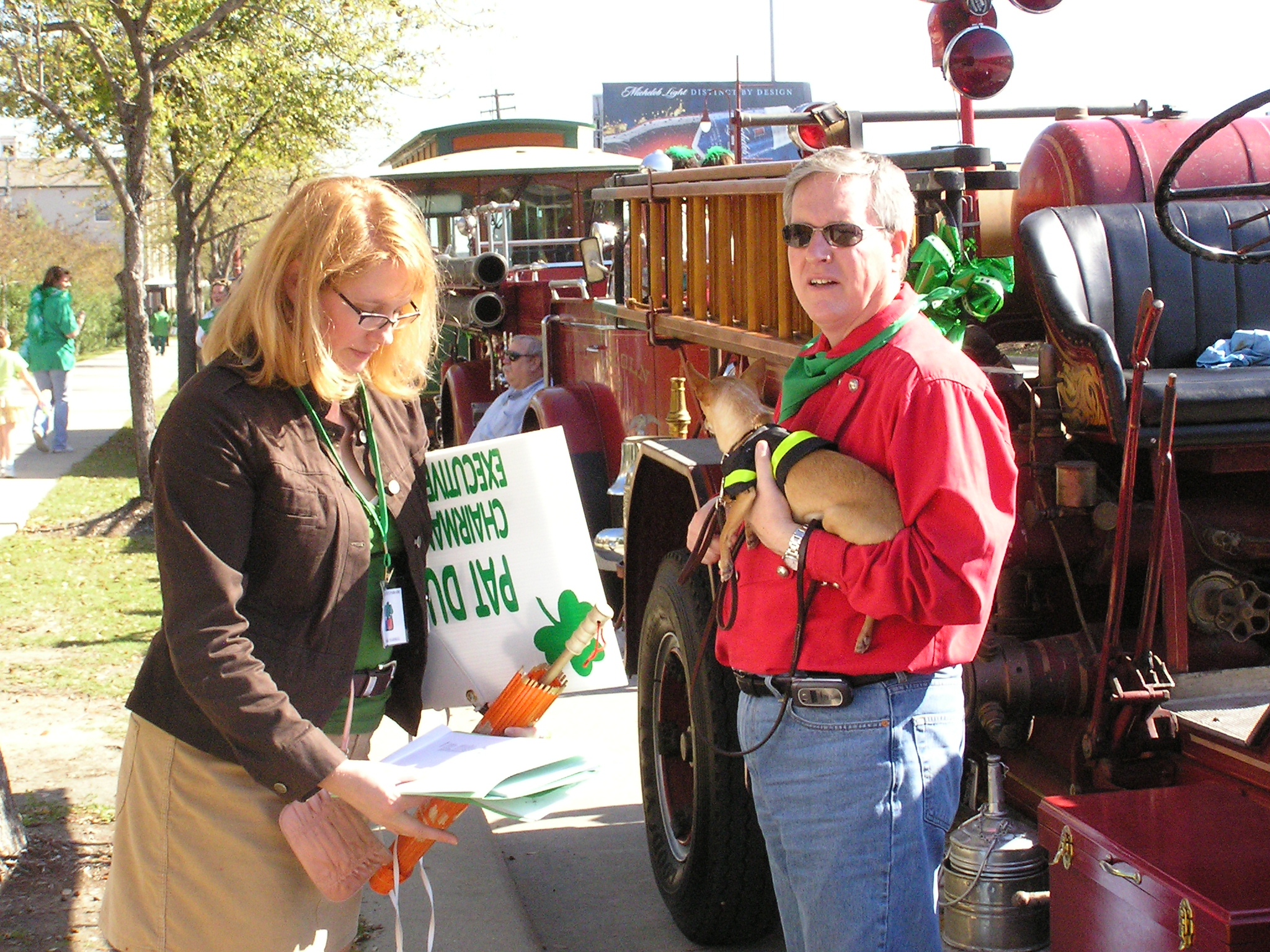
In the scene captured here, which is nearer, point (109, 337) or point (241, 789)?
point (241, 789)

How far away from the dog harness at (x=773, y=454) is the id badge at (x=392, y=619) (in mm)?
596

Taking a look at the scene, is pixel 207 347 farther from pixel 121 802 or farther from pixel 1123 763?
pixel 1123 763

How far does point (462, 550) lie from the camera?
238cm

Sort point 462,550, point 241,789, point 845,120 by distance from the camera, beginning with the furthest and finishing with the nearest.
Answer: point 845,120, point 462,550, point 241,789

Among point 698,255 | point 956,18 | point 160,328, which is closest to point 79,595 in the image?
point 698,255

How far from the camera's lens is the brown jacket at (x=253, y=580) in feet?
6.28

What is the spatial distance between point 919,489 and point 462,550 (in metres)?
0.88

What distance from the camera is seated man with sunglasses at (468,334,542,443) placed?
7.76 meters

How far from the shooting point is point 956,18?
151 inches

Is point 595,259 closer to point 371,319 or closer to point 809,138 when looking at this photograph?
point 809,138

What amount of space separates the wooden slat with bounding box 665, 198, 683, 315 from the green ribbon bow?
1565mm

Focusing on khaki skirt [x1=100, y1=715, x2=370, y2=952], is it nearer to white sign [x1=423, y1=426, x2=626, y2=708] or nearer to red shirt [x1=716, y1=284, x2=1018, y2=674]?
white sign [x1=423, y1=426, x2=626, y2=708]

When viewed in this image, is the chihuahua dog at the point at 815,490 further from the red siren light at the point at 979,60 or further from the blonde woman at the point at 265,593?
the red siren light at the point at 979,60

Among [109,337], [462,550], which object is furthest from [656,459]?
[109,337]
